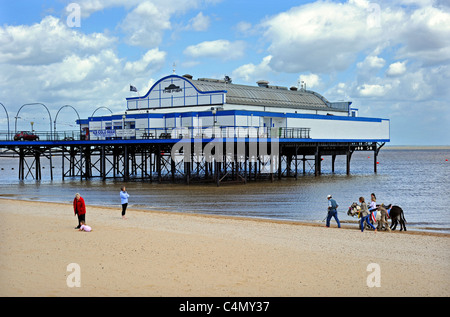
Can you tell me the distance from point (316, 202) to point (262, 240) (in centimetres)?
1521

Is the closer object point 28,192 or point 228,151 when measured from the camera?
point 28,192

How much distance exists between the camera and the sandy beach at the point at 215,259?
38.2 ft

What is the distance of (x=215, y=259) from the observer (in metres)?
14.5

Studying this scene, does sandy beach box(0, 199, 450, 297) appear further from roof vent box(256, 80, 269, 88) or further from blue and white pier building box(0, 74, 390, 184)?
roof vent box(256, 80, 269, 88)

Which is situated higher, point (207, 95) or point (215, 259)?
point (207, 95)

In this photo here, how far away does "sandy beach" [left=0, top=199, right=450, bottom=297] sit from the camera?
1165 cm

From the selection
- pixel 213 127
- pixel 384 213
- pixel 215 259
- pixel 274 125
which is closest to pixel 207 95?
pixel 213 127

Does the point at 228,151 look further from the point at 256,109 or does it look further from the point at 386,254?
the point at 386,254

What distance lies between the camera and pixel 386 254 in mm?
15594

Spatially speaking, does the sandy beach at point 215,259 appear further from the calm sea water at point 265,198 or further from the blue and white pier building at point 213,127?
the blue and white pier building at point 213,127

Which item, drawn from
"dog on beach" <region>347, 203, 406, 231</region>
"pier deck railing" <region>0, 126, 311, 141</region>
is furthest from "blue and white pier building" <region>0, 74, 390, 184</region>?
"dog on beach" <region>347, 203, 406, 231</region>

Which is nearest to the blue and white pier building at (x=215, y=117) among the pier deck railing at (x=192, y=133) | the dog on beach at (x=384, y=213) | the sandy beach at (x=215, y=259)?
the pier deck railing at (x=192, y=133)

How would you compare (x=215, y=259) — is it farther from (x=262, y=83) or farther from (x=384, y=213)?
(x=262, y=83)
